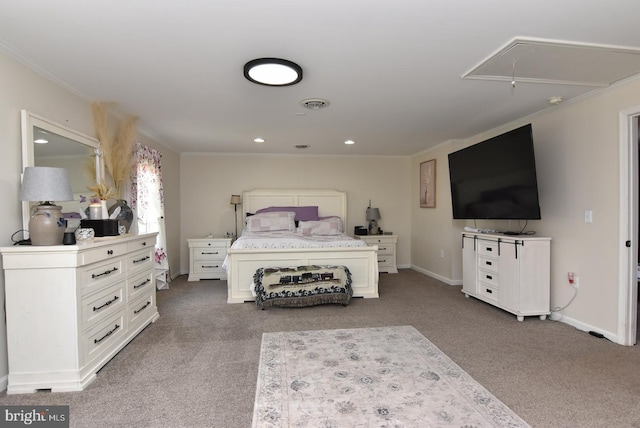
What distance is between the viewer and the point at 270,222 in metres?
5.53

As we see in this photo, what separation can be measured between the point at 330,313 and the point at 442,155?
10.7 feet

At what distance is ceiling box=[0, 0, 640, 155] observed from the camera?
A: 1.77 meters

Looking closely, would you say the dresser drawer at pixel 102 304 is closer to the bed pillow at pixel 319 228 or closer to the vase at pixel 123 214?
the vase at pixel 123 214

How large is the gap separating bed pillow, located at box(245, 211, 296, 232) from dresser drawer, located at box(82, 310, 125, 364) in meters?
2.84

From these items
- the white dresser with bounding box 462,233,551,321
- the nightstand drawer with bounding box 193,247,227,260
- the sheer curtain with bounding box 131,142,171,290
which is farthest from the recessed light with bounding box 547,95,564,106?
the nightstand drawer with bounding box 193,247,227,260

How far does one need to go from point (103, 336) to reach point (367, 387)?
194 centimetres

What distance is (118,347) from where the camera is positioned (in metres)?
2.65

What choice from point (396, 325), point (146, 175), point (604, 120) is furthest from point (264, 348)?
point (604, 120)

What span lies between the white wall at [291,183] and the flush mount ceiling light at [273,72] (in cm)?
363

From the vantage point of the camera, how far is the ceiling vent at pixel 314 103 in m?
3.19

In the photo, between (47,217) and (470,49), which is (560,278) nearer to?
(470,49)

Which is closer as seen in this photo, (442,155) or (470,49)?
(470,49)

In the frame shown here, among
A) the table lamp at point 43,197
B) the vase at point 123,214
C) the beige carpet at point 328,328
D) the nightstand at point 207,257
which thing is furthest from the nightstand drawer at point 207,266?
the table lamp at point 43,197

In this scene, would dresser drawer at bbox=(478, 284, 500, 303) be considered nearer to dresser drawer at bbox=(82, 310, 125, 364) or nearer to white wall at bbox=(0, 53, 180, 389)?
dresser drawer at bbox=(82, 310, 125, 364)
